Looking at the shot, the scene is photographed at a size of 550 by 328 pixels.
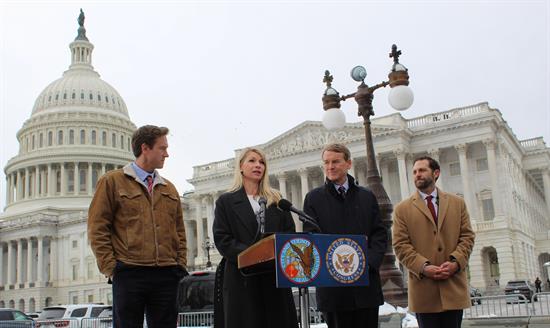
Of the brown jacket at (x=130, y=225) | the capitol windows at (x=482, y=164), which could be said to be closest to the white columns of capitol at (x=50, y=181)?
the capitol windows at (x=482, y=164)

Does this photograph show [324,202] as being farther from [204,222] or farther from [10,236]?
[10,236]

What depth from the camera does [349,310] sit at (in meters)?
6.02

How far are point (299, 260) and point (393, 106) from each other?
11577 millimetres

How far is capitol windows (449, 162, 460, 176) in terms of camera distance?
60438 mm

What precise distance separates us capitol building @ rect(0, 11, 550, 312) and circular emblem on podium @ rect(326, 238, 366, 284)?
46.0 metres

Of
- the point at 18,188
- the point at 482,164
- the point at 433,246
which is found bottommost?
the point at 433,246

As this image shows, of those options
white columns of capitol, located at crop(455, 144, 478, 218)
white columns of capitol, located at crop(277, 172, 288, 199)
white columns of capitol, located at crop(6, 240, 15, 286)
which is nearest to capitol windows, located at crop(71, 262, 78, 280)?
white columns of capitol, located at crop(6, 240, 15, 286)

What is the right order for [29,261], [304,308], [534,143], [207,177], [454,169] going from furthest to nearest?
1. [29,261]
2. [207,177]
3. [534,143]
4. [454,169]
5. [304,308]

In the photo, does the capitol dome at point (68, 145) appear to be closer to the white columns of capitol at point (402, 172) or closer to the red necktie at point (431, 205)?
the white columns of capitol at point (402, 172)

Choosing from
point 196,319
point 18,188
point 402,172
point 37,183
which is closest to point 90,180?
point 37,183

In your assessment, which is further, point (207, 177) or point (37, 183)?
point (37, 183)

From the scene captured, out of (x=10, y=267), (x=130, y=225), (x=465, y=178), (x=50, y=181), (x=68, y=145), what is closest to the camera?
(x=130, y=225)

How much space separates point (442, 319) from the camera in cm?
647

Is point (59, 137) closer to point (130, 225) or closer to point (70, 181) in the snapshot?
point (70, 181)
